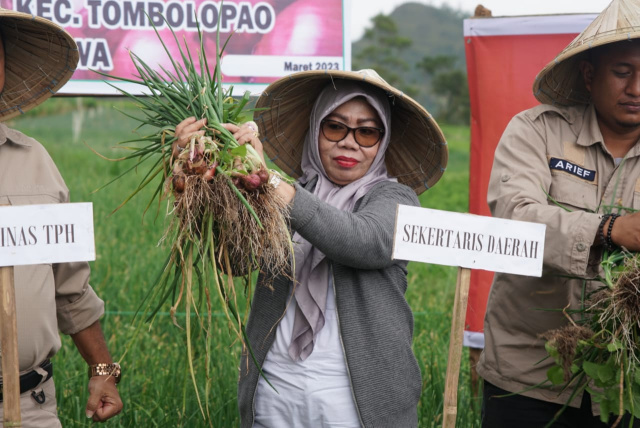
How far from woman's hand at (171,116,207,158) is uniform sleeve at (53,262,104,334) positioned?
0.57 metres

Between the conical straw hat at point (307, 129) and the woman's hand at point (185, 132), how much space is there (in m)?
0.39

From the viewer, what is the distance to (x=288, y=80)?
2451 millimetres

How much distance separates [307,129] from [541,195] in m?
0.80

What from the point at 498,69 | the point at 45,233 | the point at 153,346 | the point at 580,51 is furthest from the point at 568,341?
the point at 153,346

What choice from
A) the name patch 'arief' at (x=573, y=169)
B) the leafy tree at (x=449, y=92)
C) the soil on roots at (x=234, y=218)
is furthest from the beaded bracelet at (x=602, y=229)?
the leafy tree at (x=449, y=92)

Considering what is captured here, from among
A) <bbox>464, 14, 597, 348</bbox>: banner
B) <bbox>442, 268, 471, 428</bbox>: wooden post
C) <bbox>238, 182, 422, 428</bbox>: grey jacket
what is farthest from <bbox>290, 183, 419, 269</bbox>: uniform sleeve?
<bbox>464, 14, 597, 348</bbox>: banner

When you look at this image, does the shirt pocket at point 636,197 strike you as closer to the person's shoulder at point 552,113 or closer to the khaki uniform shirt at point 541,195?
the khaki uniform shirt at point 541,195

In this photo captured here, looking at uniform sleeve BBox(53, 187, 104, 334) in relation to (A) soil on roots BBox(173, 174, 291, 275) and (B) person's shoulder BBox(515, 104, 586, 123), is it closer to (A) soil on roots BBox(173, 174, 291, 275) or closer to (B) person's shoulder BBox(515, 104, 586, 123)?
(A) soil on roots BBox(173, 174, 291, 275)

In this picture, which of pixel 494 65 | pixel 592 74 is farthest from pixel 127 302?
pixel 592 74

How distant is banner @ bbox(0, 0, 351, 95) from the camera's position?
3.64m

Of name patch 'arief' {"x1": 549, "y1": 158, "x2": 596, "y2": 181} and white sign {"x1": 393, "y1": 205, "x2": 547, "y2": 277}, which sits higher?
name patch 'arief' {"x1": 549, "y1": 158, "x2": 596, "y2": 181}

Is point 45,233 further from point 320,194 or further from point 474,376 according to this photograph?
point 474,376

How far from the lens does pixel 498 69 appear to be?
144 inches

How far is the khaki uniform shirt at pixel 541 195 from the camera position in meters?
2.33
